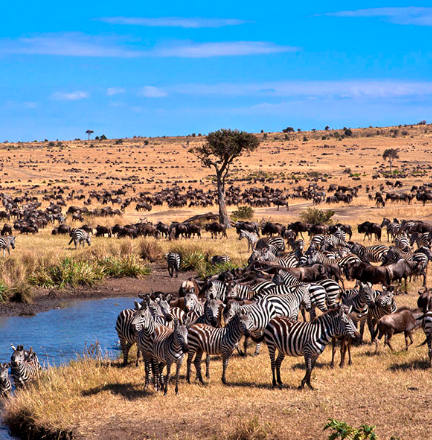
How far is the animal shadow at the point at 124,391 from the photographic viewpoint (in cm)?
1229

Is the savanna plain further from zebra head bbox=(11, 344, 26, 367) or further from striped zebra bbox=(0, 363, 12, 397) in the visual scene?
zebra head bbox=(11, 344, 26, 367)

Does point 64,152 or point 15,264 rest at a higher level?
point 64,152

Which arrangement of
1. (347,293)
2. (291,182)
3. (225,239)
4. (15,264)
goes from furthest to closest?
(291,182), (225,239), (15,264), (347,293)

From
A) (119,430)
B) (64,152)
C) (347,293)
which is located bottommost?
(119,430)

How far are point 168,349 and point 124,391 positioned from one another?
5.39 ft

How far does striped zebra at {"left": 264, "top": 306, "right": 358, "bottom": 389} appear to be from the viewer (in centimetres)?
1226

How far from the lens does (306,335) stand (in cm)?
1233

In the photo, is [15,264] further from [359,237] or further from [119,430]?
[359,237]

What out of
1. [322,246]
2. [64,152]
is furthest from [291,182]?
[64,152]

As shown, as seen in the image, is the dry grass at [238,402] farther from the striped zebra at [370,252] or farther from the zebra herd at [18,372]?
the striped zebra at [370,252]

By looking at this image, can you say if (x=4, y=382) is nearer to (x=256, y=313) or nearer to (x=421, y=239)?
(x=256, y=313)

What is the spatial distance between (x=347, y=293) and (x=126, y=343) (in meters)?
5.89

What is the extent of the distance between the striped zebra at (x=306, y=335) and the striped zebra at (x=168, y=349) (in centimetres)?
194

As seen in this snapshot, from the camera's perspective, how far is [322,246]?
2647cm
